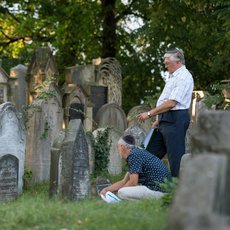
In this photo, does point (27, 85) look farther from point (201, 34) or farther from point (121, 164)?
point (121, 164)

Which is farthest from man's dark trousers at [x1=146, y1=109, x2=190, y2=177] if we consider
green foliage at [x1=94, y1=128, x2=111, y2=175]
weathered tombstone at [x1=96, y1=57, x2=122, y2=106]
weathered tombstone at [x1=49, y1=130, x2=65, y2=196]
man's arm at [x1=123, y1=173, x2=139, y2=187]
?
weathered tombstone at [x1=96, y1=57, x2=122, y2=106]

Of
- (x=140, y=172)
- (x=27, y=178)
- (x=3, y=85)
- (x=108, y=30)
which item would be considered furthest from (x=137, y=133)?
(x=108, y=30)

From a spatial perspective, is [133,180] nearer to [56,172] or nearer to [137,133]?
[56,172]

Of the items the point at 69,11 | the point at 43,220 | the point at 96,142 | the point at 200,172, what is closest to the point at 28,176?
the point at 96,142

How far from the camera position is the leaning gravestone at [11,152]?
8764mm

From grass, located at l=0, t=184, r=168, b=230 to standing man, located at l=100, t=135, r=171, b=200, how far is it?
1.08m

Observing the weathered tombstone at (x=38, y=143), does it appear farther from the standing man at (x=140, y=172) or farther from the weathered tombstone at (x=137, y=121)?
the standing man at (x=140, y=172)

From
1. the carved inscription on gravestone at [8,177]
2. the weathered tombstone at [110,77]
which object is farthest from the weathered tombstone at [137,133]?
the weathered tombstone at [110,77]

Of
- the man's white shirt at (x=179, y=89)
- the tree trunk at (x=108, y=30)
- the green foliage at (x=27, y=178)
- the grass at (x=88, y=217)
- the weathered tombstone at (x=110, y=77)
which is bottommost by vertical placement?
the green foliage at (x=27, y=178)

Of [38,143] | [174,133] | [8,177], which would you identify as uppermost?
[174,133]

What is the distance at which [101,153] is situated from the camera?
1142 cm

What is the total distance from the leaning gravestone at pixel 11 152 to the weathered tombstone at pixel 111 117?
6.06m

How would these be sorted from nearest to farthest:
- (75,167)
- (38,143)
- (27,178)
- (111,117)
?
(75,167), (27,178), (38,143), (111,117)

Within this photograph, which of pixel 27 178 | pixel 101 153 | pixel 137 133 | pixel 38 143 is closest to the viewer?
pixel 27 178
